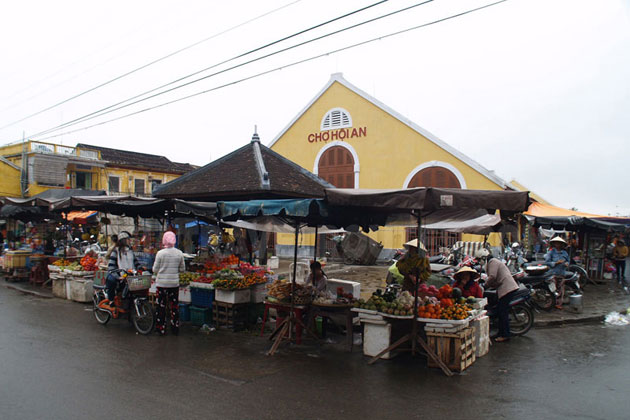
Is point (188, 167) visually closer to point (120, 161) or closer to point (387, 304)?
point (120, 161)

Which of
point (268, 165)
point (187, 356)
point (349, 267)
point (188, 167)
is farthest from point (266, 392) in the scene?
point (188, 167)

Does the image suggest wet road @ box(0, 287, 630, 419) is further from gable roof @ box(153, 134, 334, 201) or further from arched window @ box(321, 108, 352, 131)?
arched window @ box(321, 108, 352, 131)

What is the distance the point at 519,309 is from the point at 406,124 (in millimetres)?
14798

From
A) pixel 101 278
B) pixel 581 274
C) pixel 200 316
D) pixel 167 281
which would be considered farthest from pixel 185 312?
pixel 581 274

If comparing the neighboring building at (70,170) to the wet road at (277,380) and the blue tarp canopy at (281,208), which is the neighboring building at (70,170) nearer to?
the wet road at (277,380)

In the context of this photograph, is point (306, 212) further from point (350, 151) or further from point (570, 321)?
point (350, 151)

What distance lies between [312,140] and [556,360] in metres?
19.7

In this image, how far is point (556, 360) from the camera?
295 inches

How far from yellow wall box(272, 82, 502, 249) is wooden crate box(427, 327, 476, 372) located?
15.2m

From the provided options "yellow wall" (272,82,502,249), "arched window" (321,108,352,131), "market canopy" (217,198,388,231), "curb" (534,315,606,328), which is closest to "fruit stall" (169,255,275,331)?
"market canopy" (217,198,388,231)

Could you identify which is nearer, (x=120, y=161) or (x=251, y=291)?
(x=251, y=291)

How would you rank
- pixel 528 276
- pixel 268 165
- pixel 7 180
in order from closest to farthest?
pixel 528 276
pixel 268 165
pixel 7 180

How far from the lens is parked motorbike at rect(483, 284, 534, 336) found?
9.01 metres

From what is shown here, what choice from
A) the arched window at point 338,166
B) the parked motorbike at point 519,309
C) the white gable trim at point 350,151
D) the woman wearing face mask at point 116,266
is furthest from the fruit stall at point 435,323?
the arched window at point 338,166
